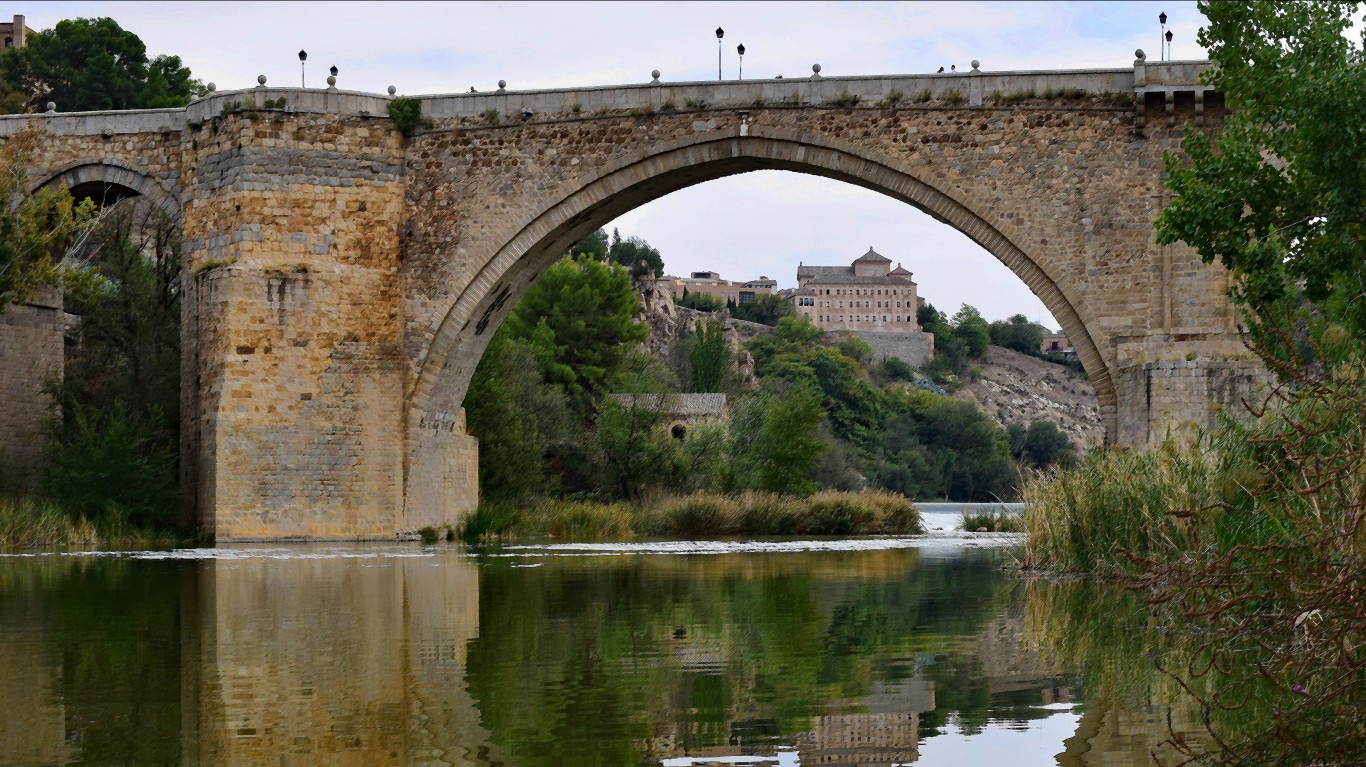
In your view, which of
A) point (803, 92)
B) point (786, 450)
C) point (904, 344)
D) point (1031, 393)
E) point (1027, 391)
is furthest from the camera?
point (904, 344)

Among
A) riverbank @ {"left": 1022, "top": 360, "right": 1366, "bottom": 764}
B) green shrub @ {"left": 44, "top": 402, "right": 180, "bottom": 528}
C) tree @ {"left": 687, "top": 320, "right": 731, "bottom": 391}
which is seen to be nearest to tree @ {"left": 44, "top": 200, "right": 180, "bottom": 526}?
green shrub @ {"left": 44, "top": 402, "right": 180, "bottom": 528}

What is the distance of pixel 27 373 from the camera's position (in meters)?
22.3

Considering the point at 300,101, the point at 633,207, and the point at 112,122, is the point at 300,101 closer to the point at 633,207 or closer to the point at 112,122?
the point at 112,122

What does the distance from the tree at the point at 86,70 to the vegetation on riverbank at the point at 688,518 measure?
21454mm

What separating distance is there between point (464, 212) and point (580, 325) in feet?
59.3

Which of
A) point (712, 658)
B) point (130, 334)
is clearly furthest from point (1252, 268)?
point (130, 334)

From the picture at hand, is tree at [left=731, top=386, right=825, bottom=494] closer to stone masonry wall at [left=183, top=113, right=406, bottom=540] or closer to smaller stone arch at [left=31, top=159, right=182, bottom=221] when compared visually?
stone masonry wall at [left=183, top=113, right=406, bottom=540]

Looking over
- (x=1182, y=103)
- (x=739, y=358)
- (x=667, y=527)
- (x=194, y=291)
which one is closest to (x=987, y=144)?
(x=1182, y=103)

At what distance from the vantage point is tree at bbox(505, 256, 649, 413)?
37.6 m

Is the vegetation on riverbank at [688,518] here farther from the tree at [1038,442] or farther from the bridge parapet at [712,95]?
the tree at [1038,442]

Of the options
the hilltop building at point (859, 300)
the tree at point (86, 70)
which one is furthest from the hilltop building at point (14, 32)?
the hilltop building at point (859, 300)

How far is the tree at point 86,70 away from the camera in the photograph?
41.7 m

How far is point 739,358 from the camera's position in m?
61.3

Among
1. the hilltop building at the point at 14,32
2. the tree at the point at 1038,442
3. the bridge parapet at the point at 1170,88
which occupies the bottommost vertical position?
the tree at the point at 1038,442
